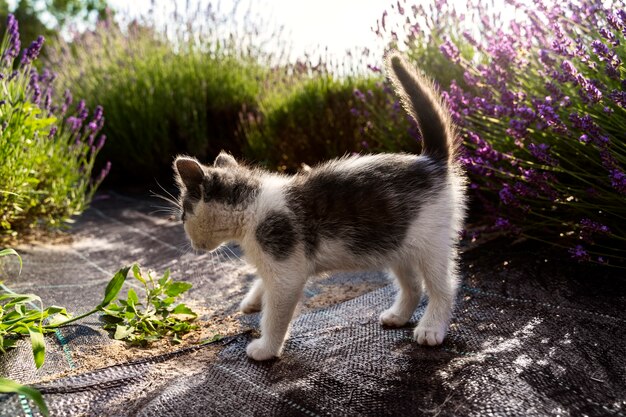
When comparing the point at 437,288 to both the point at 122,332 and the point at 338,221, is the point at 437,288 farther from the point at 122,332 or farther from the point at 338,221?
the point at 122,332

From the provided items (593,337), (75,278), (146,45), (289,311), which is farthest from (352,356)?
(146,45)

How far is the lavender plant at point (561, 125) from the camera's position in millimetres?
2473

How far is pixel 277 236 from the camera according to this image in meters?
2.17

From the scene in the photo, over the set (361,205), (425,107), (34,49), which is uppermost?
(34,49)

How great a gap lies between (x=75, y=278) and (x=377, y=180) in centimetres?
192

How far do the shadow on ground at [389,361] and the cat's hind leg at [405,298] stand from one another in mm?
63

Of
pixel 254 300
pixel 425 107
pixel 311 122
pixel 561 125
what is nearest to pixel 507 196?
pixel 561 125

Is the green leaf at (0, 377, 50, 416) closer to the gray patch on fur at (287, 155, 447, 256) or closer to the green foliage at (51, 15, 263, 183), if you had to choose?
the gray patch on fur at (287, 155, 447, 256)

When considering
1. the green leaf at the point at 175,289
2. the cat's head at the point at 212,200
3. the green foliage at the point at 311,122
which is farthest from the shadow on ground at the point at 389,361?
the green foliage at the point at 311,122

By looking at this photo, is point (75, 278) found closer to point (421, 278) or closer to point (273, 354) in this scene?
point (273, 354)

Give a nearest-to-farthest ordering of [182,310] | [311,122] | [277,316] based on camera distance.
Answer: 1. [277,316]
2. [182,310]
3. [311,122]

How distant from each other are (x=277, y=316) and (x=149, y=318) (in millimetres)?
656

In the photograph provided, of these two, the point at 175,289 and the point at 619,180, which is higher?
the point at 619,180

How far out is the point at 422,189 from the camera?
233 cm
